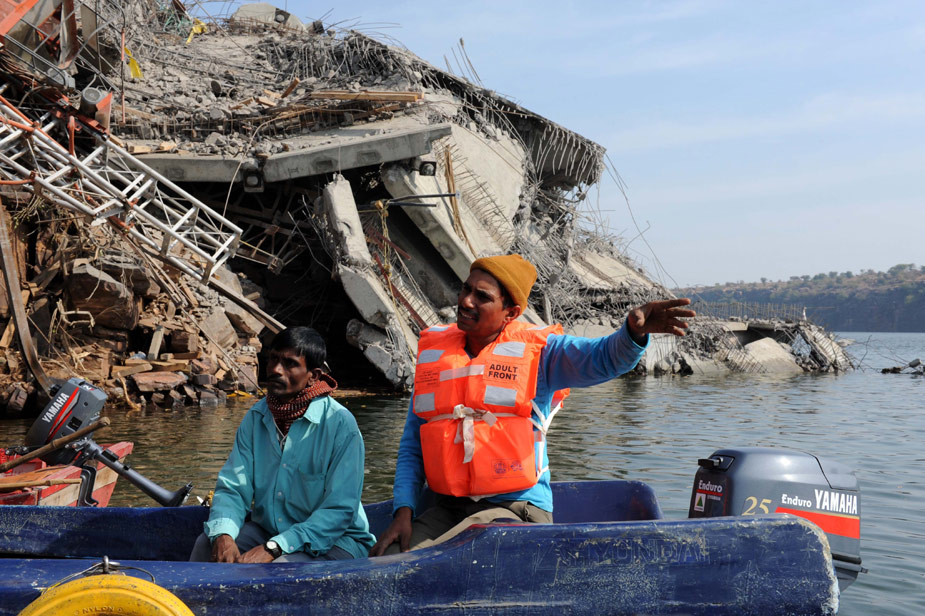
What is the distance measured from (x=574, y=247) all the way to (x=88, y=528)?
23.7m

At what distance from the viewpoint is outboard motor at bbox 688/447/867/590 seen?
14.4ft

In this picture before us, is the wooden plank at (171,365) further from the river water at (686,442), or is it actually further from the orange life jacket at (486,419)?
the orange life jacket at (486,419)

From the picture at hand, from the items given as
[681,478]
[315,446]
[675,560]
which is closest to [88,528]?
[315,446]

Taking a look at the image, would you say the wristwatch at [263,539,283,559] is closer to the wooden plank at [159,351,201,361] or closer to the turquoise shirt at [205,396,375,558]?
the turquoise shirt at [205,396,375,558]

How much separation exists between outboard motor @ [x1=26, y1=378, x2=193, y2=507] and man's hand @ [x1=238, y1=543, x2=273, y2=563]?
1637 millimetres

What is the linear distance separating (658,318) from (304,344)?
1.64 m

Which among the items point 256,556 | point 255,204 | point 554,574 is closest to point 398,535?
point 256,556

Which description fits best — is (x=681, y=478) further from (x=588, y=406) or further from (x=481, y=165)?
(x=481, y=165)

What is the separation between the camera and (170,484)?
8.17m

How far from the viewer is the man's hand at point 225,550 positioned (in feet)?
12.0

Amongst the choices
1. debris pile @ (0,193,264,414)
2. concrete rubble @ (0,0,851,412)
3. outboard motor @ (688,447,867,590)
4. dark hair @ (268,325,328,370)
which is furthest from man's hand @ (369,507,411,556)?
debris pile @ (0,193,264,414)

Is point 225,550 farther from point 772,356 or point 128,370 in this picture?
point 772,356

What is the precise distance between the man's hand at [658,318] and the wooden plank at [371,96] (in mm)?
15951

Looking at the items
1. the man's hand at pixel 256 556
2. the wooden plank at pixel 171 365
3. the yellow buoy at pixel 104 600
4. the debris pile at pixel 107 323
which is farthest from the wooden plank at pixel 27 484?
the wooden plank at pixel 171 365
